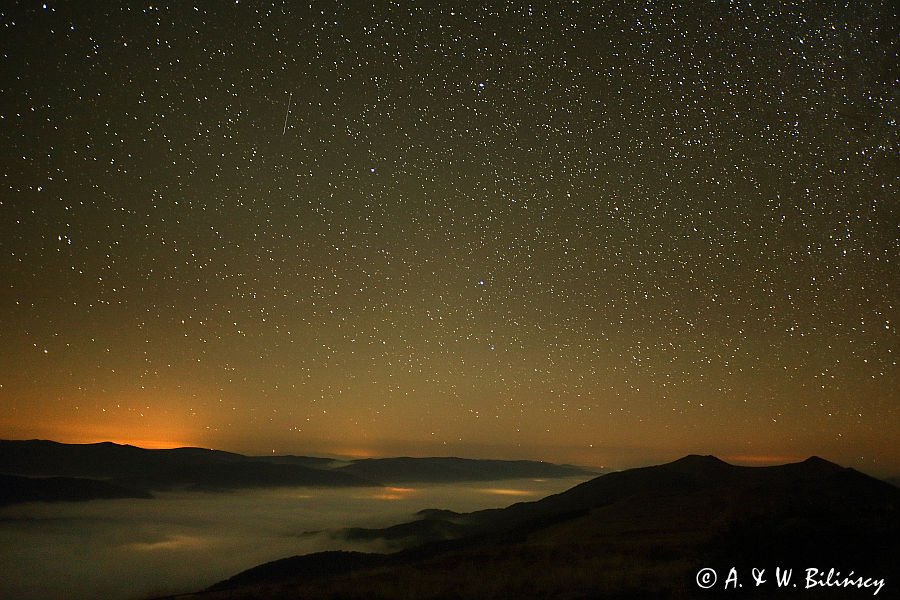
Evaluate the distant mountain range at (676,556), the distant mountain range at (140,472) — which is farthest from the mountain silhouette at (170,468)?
the distant mountain range at (676,556)

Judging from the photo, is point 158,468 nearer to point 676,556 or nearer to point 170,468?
point 170,468

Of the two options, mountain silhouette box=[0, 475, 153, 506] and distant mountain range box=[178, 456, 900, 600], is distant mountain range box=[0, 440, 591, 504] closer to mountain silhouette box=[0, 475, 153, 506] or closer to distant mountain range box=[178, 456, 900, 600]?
mountain silhouette box=[0, 475, 153, 506]

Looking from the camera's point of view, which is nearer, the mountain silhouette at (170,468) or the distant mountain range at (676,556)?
the distant mountain range at (676,556)

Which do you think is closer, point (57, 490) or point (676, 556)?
point (676, 556)

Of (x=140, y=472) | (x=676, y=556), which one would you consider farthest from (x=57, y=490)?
(x=676, y=556)

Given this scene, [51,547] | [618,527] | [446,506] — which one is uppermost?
[618,527]

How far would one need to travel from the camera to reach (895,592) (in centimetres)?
1119

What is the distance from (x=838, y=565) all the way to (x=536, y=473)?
71.4 m

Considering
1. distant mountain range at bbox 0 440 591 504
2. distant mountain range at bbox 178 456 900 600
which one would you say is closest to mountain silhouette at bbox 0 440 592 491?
distant mountain range at bbox 0 440 591 504

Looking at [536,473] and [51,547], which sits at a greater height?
[536,473]

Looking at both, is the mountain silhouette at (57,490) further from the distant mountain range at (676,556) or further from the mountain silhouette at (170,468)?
the distant mountain range at (676,556)

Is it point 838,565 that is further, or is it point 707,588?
point 838,565

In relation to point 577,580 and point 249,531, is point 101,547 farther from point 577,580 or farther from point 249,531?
point 577,580

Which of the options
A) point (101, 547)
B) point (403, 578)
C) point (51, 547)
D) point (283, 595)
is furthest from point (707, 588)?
point (51, 547)
